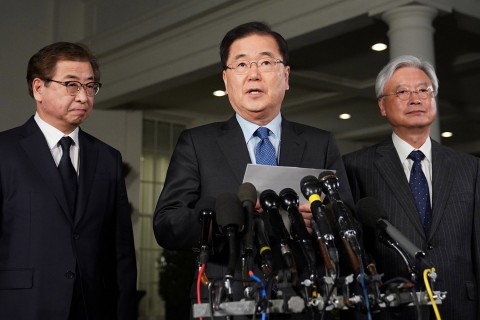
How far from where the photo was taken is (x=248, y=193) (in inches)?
74.4

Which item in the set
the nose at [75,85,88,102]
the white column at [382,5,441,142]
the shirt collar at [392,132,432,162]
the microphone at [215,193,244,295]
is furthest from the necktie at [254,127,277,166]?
the white column at [382,5,441,142]

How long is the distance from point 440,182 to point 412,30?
3.74 meters

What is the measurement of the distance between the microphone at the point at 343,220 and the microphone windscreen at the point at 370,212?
11 cm

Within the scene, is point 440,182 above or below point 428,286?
above

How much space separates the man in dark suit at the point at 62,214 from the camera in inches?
98.4

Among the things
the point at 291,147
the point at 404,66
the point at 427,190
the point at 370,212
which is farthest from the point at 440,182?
the point at 370,212

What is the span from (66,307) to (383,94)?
1.45 metres

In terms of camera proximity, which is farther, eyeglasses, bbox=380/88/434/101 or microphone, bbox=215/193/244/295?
eyeglasses, bbox=380/88/434/101

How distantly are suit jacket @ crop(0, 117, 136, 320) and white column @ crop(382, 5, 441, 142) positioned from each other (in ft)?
13.6

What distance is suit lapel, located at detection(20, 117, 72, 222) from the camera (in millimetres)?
2590

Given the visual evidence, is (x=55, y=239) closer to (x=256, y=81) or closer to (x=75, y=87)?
(x=75, y=87)

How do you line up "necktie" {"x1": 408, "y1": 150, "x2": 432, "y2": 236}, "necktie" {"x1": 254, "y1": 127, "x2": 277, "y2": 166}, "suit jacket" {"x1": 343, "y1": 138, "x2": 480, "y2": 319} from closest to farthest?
"necktie" {"x1": 254, "y1": 127, "x2": 277, "y2": 166}, "suit jacket" {"x1": 343, "y1": 138, "x2": 480, "y2": 319}, "necktie" {"x1": 408, "y1": 150, "x2": 432, "y2": 236}

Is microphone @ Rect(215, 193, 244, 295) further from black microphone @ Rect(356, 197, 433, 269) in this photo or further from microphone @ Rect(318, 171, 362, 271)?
black microphone @ Rect(356, 197, 433, 269)

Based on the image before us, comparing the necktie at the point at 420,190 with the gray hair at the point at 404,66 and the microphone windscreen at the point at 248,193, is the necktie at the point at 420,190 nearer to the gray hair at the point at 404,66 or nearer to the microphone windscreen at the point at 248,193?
the gray hair at the point at 404,66
